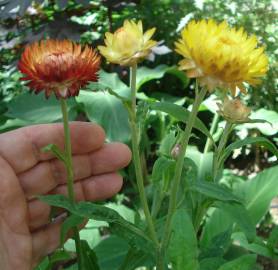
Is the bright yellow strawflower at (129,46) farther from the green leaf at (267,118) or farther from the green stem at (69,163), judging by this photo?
the green leaf at (267,118)

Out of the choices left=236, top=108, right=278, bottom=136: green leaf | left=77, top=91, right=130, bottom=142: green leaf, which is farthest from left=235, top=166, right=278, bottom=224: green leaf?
left=77, top=91, right=130, bottom=142: green leaf

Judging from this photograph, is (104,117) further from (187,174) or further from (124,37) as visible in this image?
(124,37)

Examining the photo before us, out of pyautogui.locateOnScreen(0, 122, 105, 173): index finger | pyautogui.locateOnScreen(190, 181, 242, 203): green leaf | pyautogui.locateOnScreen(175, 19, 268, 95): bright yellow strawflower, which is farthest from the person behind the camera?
pyautogui.locateOnScreen(0, 122, 105, 173): index finger

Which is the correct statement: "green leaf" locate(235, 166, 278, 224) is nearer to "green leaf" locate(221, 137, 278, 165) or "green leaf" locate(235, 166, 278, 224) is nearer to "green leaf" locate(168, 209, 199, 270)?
"green leaf" locate(221, 137, 278, 165)

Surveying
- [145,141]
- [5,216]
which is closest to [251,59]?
[5,216]

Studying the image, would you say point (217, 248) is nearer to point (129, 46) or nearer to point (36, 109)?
point (129, 46)

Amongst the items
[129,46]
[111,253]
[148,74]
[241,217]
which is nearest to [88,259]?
[241,217]

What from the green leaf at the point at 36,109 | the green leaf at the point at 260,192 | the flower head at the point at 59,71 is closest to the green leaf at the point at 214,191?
the flower head at the point at 59,71
